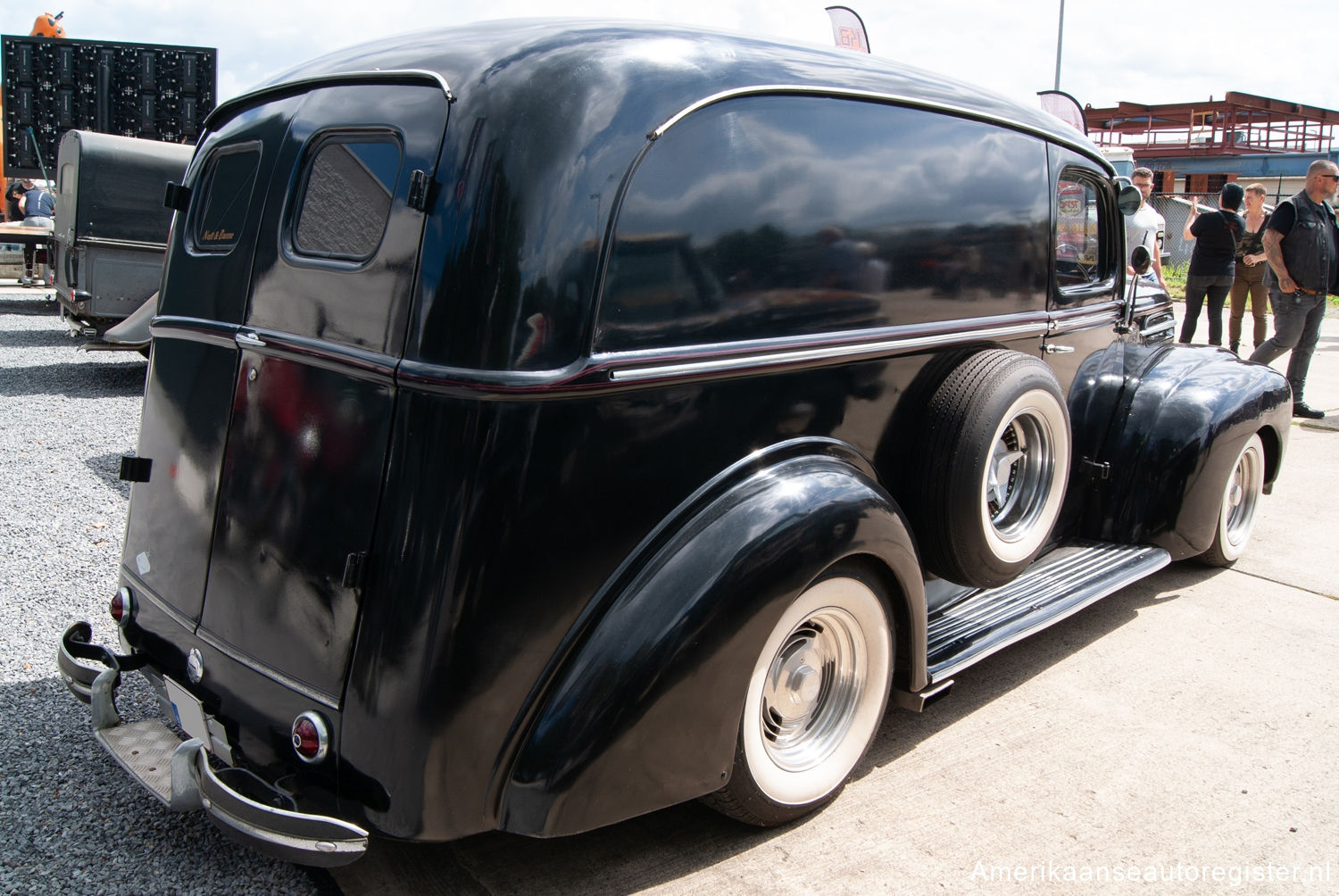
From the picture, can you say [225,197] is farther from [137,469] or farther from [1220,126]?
[1220,126]

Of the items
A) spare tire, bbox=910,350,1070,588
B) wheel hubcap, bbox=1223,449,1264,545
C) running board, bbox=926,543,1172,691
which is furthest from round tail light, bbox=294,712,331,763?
wheel hubcap, bbox=1223,449,1264,545

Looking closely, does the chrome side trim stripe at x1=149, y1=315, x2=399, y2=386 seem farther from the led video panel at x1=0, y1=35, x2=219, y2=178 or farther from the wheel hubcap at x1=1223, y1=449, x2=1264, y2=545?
the led video panel at x1=0, y1=35, x2=219, y2=178

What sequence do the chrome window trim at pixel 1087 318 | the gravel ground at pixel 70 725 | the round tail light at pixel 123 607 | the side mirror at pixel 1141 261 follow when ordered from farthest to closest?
the side mirror at pixel 1141 261
the chrome window trim at pixel 1087 318
the round tail light at pixel 123 607
the gravel ground at pixel 70 725

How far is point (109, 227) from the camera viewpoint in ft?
31.1

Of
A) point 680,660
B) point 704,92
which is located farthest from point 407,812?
point 704,92

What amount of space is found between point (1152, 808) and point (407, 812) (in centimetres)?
210

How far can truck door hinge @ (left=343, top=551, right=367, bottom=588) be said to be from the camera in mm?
2193

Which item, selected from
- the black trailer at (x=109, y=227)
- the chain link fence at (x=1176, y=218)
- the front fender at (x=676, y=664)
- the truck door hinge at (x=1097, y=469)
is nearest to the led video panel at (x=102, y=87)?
the black trailer at (x=109, y=227)

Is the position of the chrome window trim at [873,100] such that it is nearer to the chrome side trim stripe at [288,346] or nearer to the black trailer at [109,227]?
the chrome side trim stripe at [288,346]

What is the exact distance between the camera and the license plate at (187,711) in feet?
8.28

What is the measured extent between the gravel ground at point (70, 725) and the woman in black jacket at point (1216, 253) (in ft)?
27.4

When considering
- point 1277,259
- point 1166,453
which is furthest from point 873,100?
point 1277,259

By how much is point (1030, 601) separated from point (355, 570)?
92.7 inches

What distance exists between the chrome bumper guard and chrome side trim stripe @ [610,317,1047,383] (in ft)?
3.81
